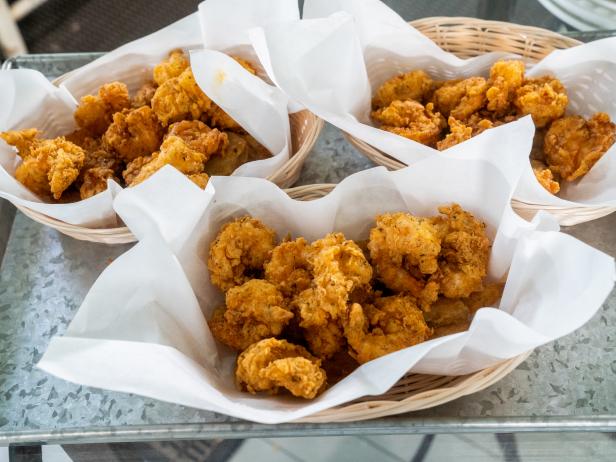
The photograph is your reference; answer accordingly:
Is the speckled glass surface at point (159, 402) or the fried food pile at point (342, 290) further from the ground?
the fried food pile at point (342, 290)

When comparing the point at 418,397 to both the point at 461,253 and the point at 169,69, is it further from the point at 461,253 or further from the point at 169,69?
the point at 169,69

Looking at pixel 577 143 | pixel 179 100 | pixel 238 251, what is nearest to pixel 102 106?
pixel 179 100

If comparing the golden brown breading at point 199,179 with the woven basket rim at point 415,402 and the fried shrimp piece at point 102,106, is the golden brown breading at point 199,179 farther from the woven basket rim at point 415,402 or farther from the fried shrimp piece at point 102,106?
the woven basket rim at point 415,402

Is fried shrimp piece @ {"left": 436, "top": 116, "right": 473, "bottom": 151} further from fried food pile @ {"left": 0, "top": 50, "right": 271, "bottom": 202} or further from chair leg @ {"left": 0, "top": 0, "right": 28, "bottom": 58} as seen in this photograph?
chair leg @ {"left": 0, "top": 0, "right": 28, "bottom": 58}

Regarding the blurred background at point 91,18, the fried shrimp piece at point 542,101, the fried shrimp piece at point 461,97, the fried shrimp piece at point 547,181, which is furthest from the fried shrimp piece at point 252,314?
the blurred background at point 91,18

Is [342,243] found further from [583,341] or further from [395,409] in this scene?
[583,341]

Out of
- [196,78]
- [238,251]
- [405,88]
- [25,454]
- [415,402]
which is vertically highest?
[196,78]
